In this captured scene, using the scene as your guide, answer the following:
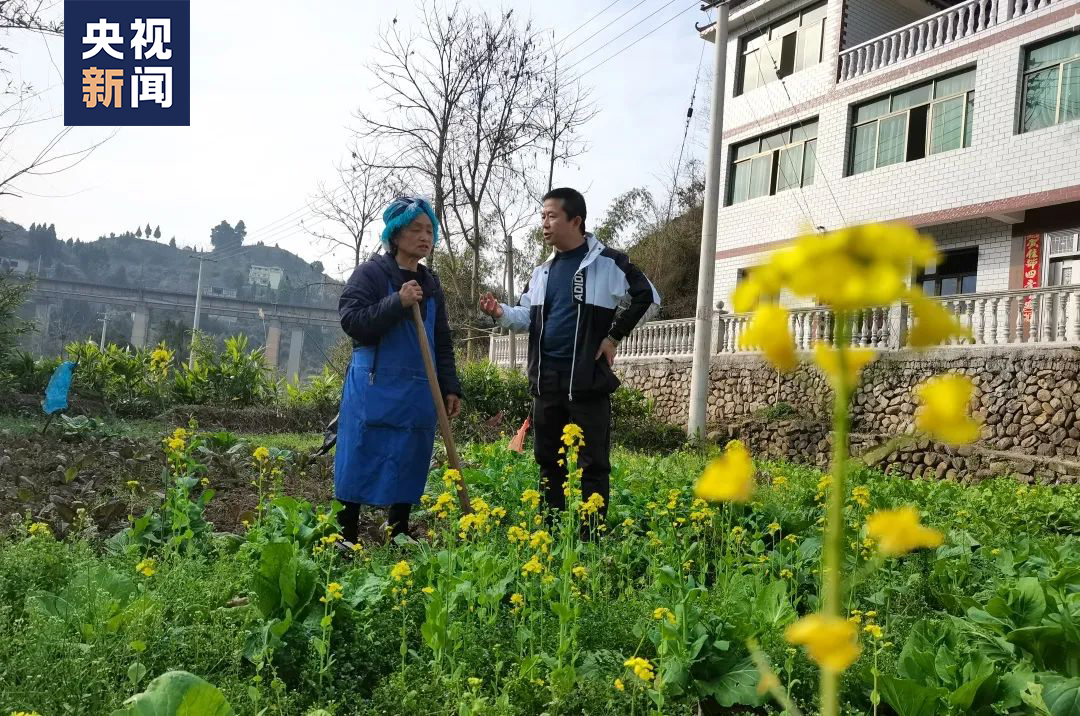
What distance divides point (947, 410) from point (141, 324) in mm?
69094

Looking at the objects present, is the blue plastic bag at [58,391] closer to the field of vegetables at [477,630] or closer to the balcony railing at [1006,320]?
the field of vegetables at [477,630]

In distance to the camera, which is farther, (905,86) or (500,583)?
(905,86)

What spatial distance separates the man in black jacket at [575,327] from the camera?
3.98m

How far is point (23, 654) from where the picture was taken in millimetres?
2025

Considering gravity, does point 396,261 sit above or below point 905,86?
below

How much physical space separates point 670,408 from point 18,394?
10623 mm

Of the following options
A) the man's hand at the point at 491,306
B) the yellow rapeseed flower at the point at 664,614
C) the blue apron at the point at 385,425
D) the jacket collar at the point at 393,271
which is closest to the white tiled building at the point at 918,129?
the man's hand at the point at 491,306

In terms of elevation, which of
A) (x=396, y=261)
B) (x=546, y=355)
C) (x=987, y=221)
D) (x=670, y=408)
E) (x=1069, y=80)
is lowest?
(x=670, y=408)

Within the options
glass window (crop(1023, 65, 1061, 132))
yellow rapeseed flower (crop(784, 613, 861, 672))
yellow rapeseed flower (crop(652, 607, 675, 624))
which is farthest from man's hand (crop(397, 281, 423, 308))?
glass window (crop(1023, 65, 1061, 132))

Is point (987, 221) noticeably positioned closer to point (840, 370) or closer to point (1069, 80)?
point (1069, 80)

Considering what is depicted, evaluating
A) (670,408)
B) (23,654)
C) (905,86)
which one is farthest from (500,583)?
(905,86)

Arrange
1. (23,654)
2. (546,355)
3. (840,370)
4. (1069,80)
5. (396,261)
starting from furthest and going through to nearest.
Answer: (1069,80) → (546,355) → (396,261) → (23,654) → (840,370)

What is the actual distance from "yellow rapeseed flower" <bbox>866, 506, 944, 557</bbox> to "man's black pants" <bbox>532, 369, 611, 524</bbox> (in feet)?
11.4

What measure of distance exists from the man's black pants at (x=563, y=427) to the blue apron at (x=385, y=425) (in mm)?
671
